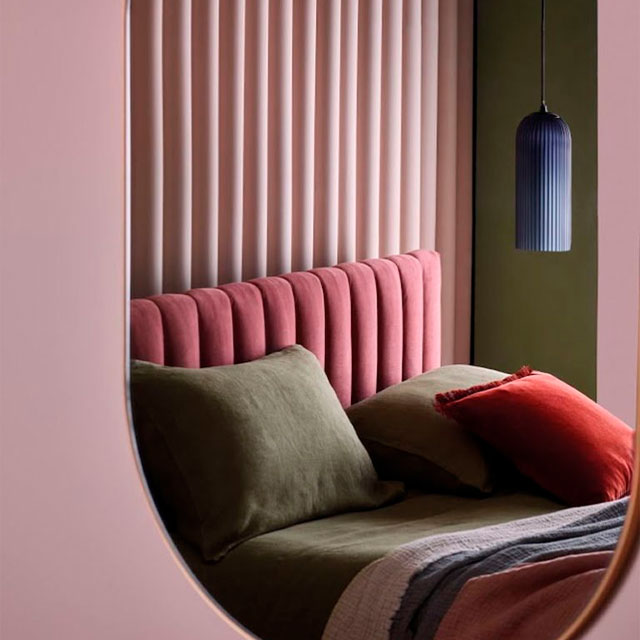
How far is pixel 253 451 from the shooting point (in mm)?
896

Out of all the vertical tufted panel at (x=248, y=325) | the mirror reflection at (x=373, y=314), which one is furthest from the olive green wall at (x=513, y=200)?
the vertical tufted panel at (x=248, y=325)

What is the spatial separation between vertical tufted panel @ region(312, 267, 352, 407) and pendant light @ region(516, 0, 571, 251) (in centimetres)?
20

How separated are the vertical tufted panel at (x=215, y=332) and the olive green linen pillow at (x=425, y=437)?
0.13m

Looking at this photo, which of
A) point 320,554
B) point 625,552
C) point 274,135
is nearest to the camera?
point 625,552

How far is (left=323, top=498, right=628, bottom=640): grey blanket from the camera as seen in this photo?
0.72 m

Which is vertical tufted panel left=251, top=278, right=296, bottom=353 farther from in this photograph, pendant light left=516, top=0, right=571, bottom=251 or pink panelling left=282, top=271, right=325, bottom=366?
pendant light left=516, top=0, right=571, bottom=251

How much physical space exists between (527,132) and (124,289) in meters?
0.42

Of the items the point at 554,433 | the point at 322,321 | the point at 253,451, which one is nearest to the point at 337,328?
the point at 322,321

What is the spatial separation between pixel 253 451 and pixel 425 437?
16cm

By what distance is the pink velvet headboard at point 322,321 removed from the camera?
86 cm

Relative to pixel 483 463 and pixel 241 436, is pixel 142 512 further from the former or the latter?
pixel 483 463

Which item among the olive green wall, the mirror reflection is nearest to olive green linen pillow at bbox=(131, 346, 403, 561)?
the mirror reflection

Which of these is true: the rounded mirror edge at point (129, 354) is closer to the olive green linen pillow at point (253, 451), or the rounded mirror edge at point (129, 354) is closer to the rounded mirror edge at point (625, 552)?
the olive green linen pillow at point (253, 451)

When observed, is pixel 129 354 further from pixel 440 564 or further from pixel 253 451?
pixel 440 564
